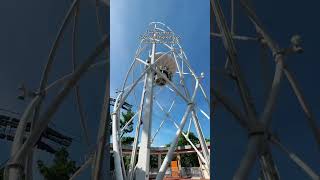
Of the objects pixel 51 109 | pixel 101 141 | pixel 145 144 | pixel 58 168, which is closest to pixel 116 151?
pixel 145 144

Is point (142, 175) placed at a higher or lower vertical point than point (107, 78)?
lower

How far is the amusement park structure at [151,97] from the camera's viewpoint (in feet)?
16.8

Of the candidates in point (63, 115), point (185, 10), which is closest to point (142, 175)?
point (63, 115)

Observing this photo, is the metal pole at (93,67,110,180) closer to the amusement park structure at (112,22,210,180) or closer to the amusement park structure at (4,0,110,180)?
the amusement park structure at (4,0,110,180)

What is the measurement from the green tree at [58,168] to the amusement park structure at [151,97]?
0.71 metres

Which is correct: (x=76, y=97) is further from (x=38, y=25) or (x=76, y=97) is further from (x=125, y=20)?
(x=38, y=25)

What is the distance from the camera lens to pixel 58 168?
21.7 ft

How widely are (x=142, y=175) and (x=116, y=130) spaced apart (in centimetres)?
79

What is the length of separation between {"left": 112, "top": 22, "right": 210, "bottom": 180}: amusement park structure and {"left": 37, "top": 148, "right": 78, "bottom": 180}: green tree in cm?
71

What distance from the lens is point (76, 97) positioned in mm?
3572
